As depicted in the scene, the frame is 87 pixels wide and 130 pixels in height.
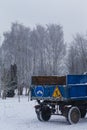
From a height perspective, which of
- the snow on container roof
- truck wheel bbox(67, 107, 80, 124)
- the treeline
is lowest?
truck wheel bbox(67, 107, 80, 124)

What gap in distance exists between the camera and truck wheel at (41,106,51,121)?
736 inches

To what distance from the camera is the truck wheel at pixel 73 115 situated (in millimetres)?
17188

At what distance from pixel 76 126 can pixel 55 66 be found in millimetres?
54513

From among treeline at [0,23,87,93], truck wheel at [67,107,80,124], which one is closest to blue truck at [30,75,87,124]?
truck wheel at [67,107,80,124]

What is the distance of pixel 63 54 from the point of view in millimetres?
71125

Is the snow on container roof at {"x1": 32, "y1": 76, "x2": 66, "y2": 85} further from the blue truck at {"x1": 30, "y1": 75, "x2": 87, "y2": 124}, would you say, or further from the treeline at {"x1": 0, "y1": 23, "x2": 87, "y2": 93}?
the treeline at {"x1": 0, "y1": 23, "x2": 87, "y2": 93}

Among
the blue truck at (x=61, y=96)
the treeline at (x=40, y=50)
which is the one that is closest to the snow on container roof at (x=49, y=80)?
the blue truck at (x=61, y=96)

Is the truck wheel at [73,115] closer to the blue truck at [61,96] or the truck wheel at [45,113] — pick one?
the blue truck at [61,96]

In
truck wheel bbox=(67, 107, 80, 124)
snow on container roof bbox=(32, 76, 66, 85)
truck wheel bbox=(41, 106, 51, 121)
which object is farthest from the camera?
truck wheel bbox=(41, 106, 51, 121)

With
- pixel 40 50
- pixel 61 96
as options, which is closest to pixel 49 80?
pixel 61 96

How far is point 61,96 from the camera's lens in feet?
56.8

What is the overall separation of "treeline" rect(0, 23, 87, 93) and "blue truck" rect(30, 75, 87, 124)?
165 feet

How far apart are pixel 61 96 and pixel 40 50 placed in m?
53.3

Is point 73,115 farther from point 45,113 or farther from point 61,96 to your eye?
point 45,113
